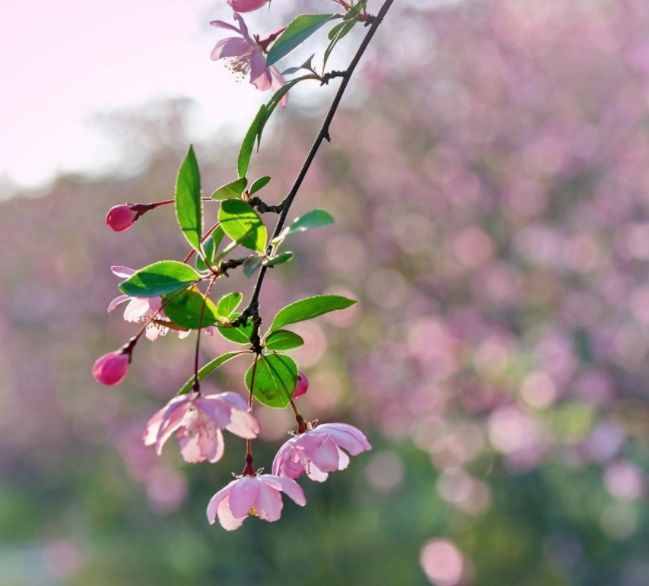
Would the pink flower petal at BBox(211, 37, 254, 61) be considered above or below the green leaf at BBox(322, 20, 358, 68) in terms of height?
above


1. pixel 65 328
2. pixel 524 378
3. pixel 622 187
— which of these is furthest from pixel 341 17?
pixel 65 328

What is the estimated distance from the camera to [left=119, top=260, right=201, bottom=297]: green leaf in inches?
31.4

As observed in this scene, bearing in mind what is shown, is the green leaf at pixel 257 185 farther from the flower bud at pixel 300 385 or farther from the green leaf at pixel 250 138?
the flower bud at pixel 300 385

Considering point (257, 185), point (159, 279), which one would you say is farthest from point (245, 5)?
point (159, 279)

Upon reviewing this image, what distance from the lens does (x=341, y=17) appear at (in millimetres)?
934

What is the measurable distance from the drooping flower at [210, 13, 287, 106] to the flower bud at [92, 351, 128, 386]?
0.87 ft

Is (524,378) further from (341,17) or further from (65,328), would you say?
(341,17)

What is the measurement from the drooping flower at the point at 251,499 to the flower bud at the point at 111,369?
0.14 meters

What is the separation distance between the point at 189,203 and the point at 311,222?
0.30 feet

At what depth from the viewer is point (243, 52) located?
36.9 inches

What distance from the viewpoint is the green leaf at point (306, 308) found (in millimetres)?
896

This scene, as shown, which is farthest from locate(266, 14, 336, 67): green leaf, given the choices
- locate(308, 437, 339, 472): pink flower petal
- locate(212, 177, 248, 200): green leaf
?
locate(308, 437, 339, 472): pink flower petal

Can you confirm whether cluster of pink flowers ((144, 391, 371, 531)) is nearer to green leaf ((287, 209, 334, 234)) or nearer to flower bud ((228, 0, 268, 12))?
green leaf ((287, 209, 334, 234))

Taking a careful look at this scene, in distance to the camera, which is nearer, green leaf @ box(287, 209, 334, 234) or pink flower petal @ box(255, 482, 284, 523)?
green leaf @ box(287, 209, 334, 234)
